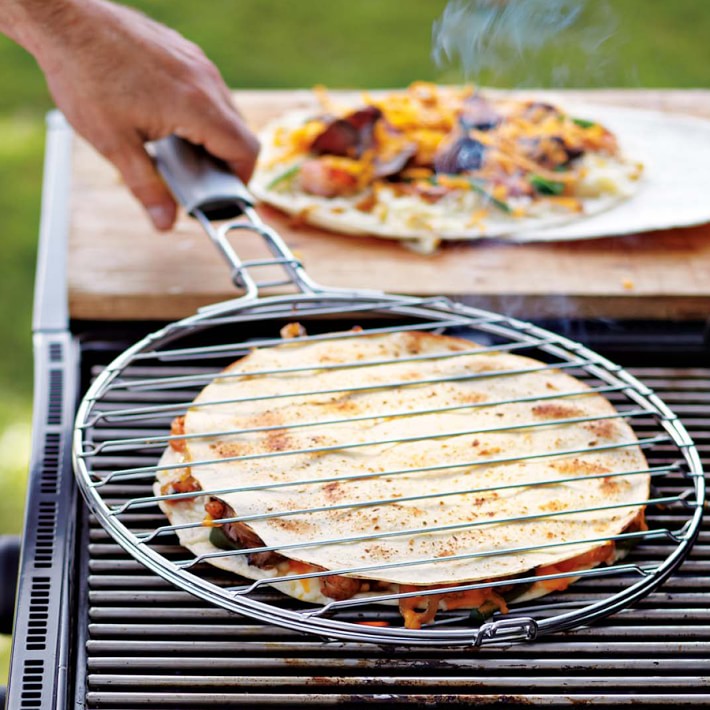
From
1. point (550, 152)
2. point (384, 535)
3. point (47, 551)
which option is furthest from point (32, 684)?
point (550, 152)

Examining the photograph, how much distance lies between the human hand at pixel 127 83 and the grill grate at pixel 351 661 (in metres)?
1.33

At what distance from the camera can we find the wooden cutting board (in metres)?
2.88

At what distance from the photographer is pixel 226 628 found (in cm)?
181

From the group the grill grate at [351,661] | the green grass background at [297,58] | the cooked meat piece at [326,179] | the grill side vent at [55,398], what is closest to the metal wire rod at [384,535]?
the grill grate at [351,661]

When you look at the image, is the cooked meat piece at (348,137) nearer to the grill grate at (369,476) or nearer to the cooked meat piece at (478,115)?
the cooked meat piece at (478,115)

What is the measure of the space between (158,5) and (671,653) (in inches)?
271

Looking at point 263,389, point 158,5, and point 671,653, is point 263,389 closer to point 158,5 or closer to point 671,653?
point 671,653

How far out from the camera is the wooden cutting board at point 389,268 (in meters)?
2.88

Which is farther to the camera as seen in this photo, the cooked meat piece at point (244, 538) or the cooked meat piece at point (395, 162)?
the cooked meat piece at point (395, 162)

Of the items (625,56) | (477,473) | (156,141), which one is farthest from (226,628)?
(625,56)

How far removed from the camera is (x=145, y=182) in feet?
9.39

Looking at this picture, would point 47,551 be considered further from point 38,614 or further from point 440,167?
point 440,167

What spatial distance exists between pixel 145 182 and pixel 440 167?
1224 mm

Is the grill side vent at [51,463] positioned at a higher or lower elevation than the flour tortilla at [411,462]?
lower
